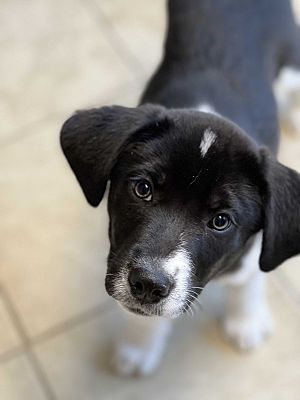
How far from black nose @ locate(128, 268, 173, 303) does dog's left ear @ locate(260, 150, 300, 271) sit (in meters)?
0.24

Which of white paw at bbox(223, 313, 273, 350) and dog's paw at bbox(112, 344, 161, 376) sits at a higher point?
dog's paw at bbox(112, 344, 161, 376)

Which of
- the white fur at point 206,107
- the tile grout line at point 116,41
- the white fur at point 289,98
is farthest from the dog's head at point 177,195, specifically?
the tile grout line at point 116,41

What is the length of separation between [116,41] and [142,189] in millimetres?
1422

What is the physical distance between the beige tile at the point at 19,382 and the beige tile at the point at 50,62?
855mm

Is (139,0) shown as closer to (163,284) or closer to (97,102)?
(97,102)

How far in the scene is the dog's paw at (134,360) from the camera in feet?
7.28

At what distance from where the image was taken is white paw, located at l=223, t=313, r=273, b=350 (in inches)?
89.4

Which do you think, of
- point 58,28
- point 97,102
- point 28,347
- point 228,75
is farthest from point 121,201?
point 58,28

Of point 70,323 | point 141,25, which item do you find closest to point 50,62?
point 141,25

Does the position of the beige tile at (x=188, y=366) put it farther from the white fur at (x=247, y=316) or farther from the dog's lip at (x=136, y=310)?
the dog's lip at (x=136, y=310)

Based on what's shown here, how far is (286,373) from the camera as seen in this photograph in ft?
7.30

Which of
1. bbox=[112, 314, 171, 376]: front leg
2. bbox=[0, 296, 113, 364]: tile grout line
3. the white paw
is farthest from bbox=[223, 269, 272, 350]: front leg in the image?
bbox=[0, 296, 113, 364]: tile grout line

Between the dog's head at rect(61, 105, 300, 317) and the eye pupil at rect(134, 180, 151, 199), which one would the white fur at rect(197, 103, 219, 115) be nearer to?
the dog's head at rect(61, 105, 300, 317)

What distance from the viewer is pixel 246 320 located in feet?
7.47
